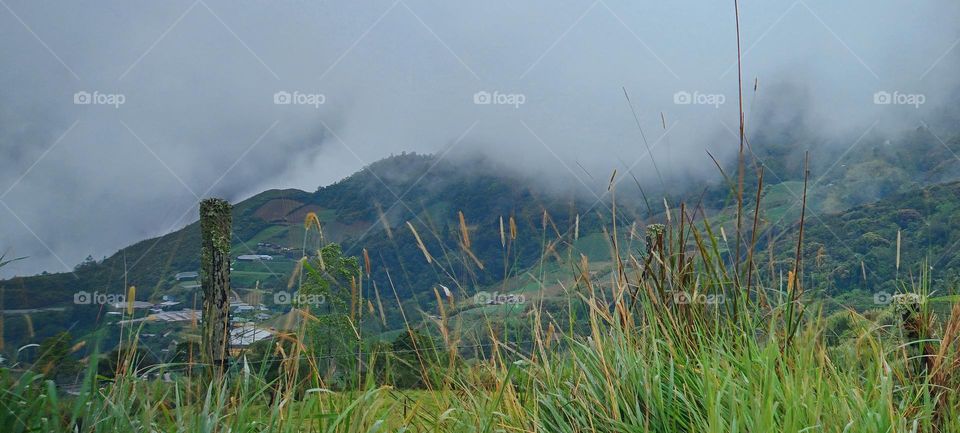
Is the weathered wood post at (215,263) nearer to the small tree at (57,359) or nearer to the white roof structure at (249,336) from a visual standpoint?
the white roof structure at (249,336)

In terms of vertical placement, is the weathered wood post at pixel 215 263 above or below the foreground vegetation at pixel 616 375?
above

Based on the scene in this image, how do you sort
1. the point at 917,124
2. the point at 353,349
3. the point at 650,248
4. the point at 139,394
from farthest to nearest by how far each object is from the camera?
the point at 917,124
the point at 650,248
the point at 353,349
the point at 139,394

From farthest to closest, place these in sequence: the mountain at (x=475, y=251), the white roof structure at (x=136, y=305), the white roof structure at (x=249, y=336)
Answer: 1. the white roof structure at (x=249, y=336)
2. the mountain at (x=475, y=251)
3. the white roof structure at (x=136, y=305)

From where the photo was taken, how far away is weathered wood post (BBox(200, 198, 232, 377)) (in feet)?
13.8

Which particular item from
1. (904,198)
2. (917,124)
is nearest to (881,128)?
(917,124)

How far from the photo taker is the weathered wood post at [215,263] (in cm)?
422

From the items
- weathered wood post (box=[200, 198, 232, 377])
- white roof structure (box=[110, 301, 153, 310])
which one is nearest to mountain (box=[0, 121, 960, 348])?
white roof structure (box=[110, 301, 153, 310])

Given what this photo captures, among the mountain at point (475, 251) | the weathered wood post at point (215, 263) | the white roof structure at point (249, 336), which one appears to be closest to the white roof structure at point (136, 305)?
the mountain at point (475, 251)

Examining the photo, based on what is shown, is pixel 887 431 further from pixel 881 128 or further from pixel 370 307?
pixel 881 128

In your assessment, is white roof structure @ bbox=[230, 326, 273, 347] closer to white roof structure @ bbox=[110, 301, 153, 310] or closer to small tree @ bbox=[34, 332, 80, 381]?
white roof structure @ bbox=[110, 301, 153, 310]

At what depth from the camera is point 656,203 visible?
11.4ft

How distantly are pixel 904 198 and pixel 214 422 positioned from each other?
33.2 m

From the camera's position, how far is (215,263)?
169 inches

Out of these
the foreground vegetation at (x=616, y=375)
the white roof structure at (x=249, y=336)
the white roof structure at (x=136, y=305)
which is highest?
the white roof structure at (x=136, y=305)
